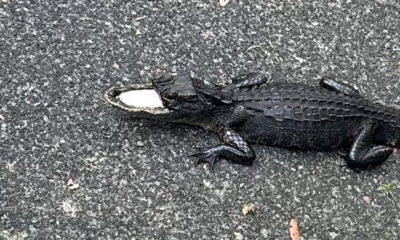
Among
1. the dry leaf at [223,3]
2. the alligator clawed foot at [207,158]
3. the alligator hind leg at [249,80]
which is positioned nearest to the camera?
the alligator clawed foot at [207,158]

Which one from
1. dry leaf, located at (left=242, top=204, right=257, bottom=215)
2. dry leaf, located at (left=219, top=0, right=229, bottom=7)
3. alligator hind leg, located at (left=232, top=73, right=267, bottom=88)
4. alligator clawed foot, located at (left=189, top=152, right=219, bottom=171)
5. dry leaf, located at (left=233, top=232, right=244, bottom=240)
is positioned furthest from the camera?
dry leaf, located at (left=219, top=0, right=229, bottom=7)

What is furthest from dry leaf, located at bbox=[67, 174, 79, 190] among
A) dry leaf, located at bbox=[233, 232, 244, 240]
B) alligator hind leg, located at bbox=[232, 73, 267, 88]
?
alligator hind leg, located at bbox=[232, 73, 267, 88]

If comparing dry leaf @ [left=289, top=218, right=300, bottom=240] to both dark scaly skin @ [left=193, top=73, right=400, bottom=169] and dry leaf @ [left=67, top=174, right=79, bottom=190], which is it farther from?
dry leaf @ [left=67, top=174, right=79, bottom=190]

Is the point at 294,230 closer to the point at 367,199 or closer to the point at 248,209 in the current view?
the point at 248,209

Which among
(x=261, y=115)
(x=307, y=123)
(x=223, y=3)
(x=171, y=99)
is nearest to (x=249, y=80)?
(x=261, y=115)

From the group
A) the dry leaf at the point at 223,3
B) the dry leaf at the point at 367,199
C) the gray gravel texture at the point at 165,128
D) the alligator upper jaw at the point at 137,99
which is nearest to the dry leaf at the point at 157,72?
the gray gravel texture at the point at 165,128

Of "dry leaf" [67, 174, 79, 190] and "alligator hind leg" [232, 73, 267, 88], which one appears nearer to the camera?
"dry leaf" [67, 174, 79, 190]

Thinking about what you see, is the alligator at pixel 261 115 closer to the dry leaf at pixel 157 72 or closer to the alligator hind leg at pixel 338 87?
the alligator hind leg at pixel 338 87
